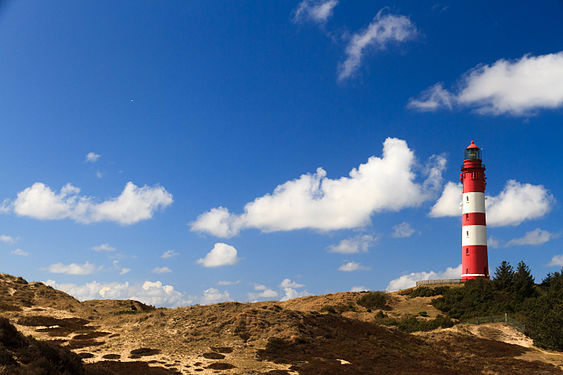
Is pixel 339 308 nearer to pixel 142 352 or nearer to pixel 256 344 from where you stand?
pixel 256 344

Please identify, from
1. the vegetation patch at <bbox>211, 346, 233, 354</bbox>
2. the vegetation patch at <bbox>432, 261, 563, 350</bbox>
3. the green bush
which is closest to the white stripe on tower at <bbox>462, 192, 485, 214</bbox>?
the vegetation patch at <bbox>432, 261, 563, 350</bbox>

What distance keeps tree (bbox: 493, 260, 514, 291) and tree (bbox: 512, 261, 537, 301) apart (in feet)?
2.04

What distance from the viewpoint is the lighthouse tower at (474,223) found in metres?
68.9

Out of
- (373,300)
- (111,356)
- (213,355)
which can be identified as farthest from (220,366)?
(373,300)

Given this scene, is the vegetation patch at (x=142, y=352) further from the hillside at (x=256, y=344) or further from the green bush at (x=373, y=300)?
the green bush at (x=373, y=300)

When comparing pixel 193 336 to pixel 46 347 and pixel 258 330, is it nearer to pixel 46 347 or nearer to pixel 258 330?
pixel 258 330

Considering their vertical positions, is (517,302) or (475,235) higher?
(475,235)

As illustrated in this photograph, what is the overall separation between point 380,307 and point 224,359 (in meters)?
42.8

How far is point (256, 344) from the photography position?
105 feet

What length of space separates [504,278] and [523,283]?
2676mm

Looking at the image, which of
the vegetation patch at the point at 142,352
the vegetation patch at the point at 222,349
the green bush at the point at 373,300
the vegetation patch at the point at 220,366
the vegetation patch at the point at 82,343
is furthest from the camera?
the green bush at the point at 373,300

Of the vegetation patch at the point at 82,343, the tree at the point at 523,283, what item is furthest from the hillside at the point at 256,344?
the tree at the point at 523,283

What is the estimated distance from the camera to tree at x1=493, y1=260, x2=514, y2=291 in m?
65.4

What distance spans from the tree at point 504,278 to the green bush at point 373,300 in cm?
1701
